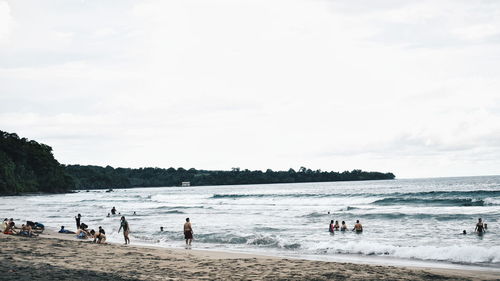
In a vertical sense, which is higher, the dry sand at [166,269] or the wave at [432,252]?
the dry sand at [166,269]

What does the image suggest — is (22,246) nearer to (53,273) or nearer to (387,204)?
(53,273)

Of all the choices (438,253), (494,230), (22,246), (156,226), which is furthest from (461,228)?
(22,246)

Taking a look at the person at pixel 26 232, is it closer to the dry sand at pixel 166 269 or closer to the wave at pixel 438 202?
the dry sand at pixel 166 269

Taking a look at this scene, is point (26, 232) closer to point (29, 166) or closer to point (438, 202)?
point (438, 202)

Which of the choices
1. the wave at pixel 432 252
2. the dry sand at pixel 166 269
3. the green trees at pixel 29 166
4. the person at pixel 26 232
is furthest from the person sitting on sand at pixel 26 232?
the green trees at pixel 29 166

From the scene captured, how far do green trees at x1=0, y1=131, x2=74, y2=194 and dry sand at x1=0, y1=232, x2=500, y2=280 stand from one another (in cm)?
10318

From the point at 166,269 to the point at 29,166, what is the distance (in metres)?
126

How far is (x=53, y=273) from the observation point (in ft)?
34.9

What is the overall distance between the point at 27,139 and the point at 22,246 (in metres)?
130

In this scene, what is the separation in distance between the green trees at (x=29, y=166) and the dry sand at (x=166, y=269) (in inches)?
4062

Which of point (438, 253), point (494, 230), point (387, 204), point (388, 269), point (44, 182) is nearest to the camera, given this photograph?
point (388, 269)

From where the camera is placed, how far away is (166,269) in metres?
13.2

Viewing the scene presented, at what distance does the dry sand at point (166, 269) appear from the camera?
1105 centimetres

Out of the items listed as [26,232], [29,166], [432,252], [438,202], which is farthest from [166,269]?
[29,166]
